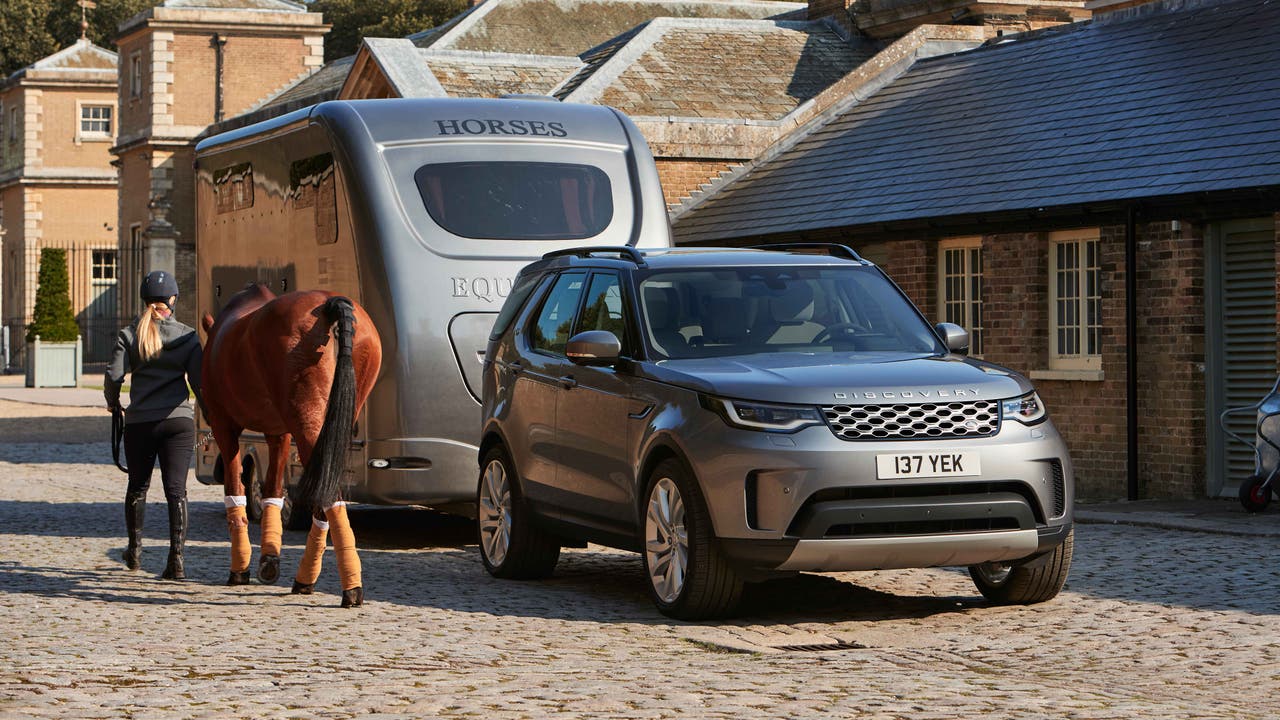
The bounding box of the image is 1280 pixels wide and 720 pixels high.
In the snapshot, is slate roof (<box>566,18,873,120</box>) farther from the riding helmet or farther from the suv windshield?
the suv windshield

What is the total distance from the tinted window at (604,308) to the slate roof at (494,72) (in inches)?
839

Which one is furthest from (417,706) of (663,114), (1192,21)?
(663,114)

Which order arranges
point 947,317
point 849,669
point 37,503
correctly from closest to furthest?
Answer: 1. point 849,669
2. point 37,503
3. point 947,317

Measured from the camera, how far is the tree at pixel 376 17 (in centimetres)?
7344

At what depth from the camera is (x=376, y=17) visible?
76250 mm

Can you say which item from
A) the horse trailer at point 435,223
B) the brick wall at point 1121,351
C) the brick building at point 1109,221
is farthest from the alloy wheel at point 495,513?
the brick wall at point 1121,351

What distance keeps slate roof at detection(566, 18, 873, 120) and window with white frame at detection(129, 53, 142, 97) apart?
2771 centimetres

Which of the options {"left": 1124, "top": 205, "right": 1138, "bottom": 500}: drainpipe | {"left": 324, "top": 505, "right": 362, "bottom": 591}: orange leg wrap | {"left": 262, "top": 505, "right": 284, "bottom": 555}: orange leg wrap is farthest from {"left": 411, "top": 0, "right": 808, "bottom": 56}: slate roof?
{"left": 324, "top": 505, "right": 362, "bottom": 591}: orange leg wrap

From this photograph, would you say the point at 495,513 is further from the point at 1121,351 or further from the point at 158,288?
the point at 1121,351

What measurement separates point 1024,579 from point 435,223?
524 cm

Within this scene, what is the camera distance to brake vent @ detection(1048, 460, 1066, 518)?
962 centimetres

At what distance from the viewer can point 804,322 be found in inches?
414

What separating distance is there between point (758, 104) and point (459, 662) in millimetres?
23753

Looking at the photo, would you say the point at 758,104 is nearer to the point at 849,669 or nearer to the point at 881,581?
the point at 881,581
